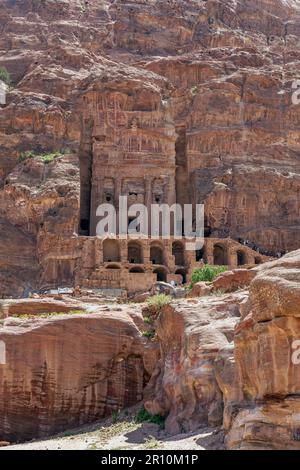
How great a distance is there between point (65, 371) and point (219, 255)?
3704cm

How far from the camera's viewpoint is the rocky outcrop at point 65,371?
30406mm

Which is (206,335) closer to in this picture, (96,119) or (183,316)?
(183,316)

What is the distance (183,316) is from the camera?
28391 millimetres

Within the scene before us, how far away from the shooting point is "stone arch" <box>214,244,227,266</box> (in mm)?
65438

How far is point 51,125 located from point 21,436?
153 ft

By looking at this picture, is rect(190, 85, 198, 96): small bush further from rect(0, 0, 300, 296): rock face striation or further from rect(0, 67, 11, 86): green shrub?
rect(0, 67, 11, 86): green shrub

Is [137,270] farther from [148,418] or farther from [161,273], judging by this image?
[148,418]

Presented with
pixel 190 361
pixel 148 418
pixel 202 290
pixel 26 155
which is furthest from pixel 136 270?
pixel 190 361

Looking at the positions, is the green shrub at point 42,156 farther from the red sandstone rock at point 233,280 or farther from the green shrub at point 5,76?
the red sandstone rock at point 233,280

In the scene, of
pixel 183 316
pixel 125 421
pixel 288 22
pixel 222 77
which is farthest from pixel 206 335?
pixel 288 22

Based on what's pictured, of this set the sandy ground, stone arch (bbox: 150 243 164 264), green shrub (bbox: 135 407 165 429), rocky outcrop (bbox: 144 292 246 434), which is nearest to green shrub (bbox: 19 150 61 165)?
stone arch (bbox: 150 243 164 264)

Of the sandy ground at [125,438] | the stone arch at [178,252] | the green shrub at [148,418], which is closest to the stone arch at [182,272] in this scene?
the stone arch at [178,252]

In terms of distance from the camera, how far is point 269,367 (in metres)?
19.1

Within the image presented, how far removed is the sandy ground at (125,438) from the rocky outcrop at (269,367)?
66.1 inches
